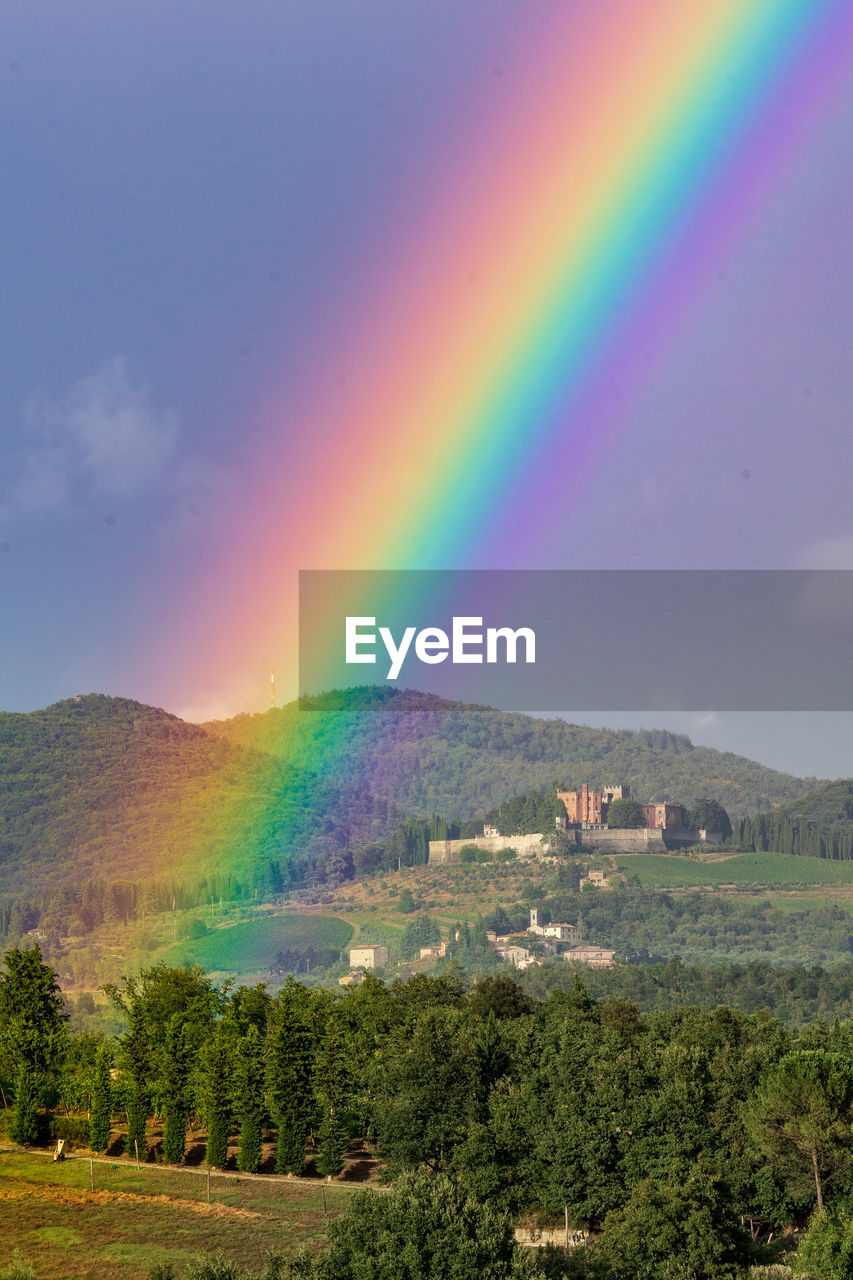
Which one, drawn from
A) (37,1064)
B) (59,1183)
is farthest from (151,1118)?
(59,1183)

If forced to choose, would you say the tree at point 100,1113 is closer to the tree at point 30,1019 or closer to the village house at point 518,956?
the tree at point 30,1019

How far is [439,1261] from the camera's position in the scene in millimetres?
24062

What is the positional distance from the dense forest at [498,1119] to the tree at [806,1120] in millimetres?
60

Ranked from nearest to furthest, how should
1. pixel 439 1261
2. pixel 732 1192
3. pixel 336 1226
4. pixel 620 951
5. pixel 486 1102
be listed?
pixel 439 1261 < pixel 336 1226 < pixel 732 1192 < pixel 486 1102 < pixel 620 951

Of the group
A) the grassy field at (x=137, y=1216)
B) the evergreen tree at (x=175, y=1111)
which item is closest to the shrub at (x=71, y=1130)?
the grassy field at (x=137, y=1216)

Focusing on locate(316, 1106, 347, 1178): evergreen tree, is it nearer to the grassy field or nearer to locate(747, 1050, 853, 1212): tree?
the grassy field

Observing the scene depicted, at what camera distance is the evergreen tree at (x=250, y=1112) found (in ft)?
146

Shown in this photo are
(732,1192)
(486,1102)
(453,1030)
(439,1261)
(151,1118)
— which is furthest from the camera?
(151,1118)

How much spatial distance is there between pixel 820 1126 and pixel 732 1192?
3.31m

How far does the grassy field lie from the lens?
3416 cm

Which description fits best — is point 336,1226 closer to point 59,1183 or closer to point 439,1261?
point 439,1261

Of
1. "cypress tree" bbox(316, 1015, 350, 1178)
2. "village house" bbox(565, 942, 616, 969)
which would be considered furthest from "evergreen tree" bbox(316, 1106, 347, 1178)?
"village house" bbox(565, 942, 616, 969)

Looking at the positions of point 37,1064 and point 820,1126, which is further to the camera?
point 37,1064

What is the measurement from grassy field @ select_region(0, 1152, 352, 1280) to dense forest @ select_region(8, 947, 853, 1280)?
2064 mm
